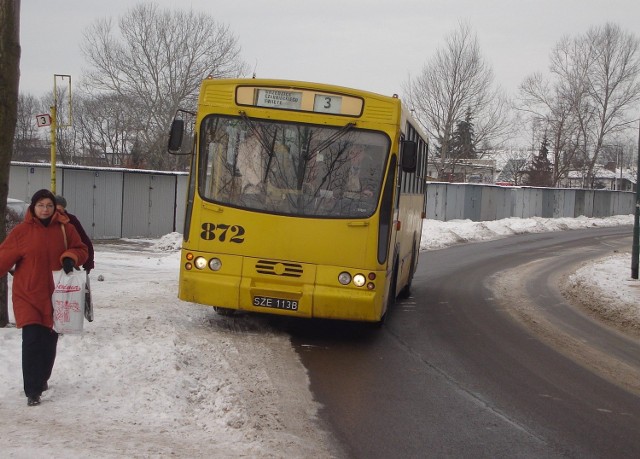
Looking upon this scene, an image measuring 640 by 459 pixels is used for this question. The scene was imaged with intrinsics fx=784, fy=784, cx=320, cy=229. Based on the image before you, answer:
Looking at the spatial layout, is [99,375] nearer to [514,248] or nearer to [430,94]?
[514,248]

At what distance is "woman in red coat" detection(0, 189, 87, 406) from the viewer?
611cm

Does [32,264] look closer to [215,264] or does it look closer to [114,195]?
[215,264]

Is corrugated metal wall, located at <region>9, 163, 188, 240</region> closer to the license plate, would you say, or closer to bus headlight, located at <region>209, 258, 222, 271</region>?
bus headlight, located at <region>209, 258, 222, 271</region>

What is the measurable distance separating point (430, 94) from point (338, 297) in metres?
51.1

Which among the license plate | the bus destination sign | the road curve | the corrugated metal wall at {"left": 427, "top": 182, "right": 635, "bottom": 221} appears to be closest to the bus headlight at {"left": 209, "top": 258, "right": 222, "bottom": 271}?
the license plate

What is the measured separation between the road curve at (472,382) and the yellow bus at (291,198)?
2.81 ft

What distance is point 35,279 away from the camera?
242 inches

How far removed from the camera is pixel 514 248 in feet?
104

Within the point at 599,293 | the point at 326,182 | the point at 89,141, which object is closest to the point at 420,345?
the point at 326,182

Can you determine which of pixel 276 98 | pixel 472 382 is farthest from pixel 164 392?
pixel 276 98

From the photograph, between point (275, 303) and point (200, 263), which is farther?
point (200, 263)

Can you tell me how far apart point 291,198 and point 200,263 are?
1.36m

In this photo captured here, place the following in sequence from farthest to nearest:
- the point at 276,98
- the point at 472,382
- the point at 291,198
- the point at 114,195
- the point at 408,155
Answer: the point at 114,195 → the point at 408,155 → the point at 276,98 → the point at 291,198 → the point at 472,382

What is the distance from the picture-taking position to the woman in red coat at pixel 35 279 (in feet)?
20.0
